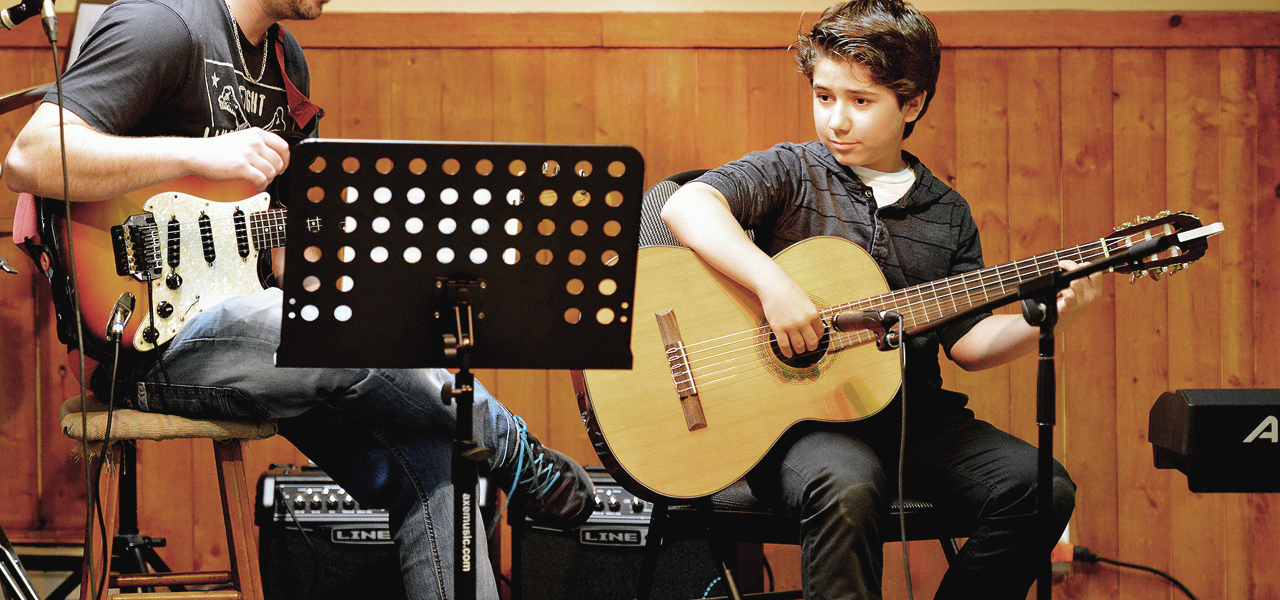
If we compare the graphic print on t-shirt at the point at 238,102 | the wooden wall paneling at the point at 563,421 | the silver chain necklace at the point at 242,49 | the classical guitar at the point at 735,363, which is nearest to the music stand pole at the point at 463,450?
the classical guitar at the point at 735,363

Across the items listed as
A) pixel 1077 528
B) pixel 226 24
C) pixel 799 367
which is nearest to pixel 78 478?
pixel 226 24

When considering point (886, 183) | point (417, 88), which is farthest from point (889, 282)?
point (417, 88)

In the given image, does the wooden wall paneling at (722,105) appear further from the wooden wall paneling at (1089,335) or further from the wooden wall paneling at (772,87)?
the wooden wall paneling at (1089,335)

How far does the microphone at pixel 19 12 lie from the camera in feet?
4.80

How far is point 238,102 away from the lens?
6.31 feet

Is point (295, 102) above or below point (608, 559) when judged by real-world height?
above

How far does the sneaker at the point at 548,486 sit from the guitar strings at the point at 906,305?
0.34 metres

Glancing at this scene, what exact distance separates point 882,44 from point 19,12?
1.58 meters

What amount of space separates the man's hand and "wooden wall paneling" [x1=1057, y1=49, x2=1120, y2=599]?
7.84ft

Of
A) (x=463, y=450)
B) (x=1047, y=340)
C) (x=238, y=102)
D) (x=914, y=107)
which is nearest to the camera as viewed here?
(x=463, y=450)

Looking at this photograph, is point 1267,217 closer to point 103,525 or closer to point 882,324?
point 882,324

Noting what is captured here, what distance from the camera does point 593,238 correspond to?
1.30m

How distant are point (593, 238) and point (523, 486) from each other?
2.37 ft

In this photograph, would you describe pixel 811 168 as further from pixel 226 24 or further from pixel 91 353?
pixel 91 353
